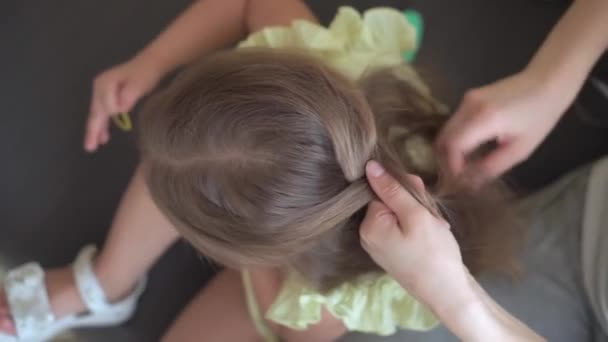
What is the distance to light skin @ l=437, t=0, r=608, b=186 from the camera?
62 cm

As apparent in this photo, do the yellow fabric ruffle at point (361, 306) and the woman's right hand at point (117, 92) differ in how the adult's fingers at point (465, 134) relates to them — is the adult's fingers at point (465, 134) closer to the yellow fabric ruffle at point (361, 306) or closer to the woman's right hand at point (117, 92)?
the yellow fabric ruffle at point (361, 306)

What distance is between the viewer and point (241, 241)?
578 millimetres

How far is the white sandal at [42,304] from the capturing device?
870mm

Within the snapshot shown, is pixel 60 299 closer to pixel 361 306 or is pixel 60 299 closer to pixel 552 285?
pixel 361 306

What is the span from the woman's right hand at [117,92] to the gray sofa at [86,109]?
21 centimetres

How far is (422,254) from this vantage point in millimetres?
499

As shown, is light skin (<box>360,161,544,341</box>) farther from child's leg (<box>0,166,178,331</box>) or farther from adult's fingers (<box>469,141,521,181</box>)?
child's leg (<box>0,166,178,331</box>)

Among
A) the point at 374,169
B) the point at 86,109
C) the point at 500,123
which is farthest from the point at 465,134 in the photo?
the point at 86,109

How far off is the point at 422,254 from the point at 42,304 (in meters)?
0.59

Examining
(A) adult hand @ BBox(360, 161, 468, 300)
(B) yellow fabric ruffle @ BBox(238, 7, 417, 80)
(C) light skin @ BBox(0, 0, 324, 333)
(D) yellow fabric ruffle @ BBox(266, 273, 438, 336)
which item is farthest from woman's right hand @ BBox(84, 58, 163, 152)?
(A) adult hand @ BBox(360, 161, 468, 300)

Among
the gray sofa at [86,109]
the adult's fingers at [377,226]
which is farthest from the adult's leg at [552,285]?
the adult's fingers at [377,226]

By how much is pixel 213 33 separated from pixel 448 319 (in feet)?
1.70

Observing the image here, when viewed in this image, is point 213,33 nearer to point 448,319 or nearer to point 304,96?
point 304,96

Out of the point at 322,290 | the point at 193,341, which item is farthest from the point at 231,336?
the point at 322,290
